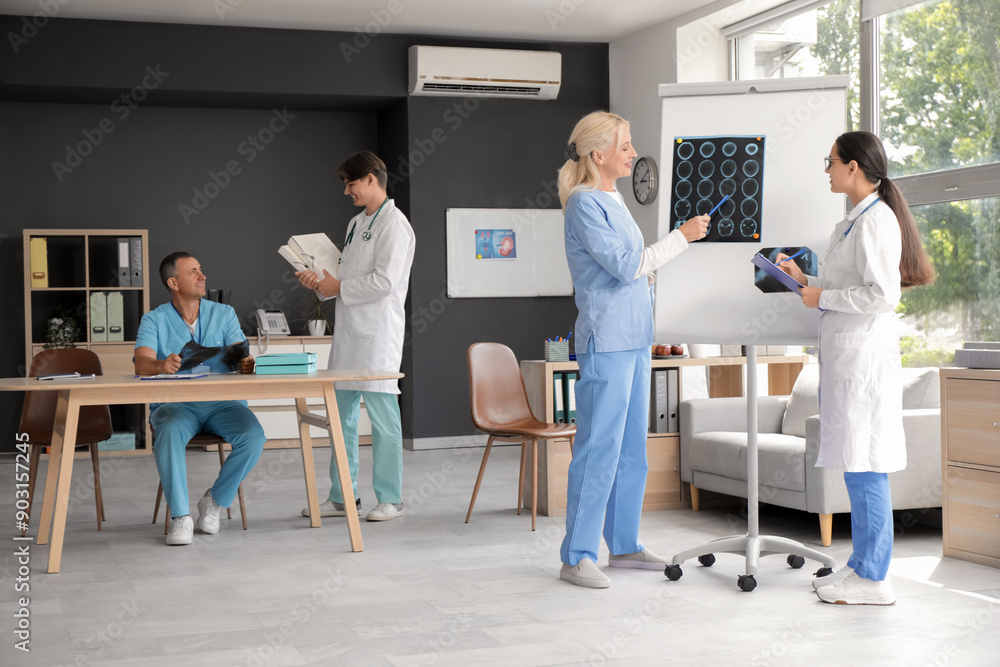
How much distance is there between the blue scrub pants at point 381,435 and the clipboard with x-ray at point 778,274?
2043 millimetres

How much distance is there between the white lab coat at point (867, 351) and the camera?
3219mm

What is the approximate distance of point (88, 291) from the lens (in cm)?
746

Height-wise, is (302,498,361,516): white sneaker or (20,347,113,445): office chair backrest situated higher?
(20,347,113,445): office chair backrest

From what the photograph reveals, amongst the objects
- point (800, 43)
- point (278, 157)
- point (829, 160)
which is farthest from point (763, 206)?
point (278, 157)

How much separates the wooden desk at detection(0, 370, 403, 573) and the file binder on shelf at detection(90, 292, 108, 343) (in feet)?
11.0

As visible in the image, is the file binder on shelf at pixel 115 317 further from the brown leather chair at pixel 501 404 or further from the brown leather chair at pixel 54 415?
the brown leather chair at pixel 501 404

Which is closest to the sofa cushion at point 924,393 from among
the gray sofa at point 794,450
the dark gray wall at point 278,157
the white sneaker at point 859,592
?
the gray sofa at point 794,450

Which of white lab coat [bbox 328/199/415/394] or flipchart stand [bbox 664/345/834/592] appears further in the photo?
white lab coat [bbox 328/199/415/394]

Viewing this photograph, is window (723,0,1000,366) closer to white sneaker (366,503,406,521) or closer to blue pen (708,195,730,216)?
blue pen (708,195,730,216)

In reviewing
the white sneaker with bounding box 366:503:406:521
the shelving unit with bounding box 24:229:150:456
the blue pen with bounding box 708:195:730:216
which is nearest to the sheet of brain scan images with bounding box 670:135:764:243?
the blue pen with bounding box 708:195:730:216

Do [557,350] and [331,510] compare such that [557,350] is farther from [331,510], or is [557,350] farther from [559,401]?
[331,510]

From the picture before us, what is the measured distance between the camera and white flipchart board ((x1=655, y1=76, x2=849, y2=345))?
3604 millimetres

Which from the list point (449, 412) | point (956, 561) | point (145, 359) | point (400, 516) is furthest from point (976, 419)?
point (449, 412)

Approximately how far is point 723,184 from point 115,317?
5.35 m
